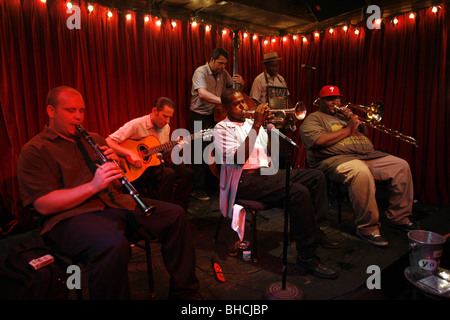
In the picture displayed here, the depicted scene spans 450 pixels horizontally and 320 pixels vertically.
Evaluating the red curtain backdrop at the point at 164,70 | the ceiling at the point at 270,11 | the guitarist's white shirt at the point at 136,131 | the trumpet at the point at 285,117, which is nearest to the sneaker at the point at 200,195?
the red curtain backdrop at the point at 164,70

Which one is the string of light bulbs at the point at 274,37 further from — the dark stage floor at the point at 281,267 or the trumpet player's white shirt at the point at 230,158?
the dark stage floor at the point at 281,267

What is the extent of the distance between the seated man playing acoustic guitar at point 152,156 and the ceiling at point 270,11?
1.92 meters

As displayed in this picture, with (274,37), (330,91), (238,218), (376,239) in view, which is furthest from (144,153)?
(274,37)

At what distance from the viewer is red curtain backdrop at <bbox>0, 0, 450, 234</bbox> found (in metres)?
3.44

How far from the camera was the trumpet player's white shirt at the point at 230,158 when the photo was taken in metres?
2.69

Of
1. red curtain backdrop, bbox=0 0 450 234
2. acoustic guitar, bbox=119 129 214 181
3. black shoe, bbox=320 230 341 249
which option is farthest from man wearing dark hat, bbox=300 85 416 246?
acoustic guitar, bbox=119 129 214 181

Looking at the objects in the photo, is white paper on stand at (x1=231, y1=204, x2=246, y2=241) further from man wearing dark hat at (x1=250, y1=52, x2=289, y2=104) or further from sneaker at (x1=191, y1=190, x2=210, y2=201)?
man wearing dark hat at (x1=250, y1=52, x2=289, y2=104)

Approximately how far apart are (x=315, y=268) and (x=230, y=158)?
1177mm

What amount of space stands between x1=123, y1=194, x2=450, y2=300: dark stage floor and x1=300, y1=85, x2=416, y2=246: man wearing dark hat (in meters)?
0.20

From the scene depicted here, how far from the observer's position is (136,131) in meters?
3.64

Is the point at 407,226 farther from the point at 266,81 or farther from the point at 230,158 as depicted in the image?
the point at 266,81

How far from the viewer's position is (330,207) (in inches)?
166

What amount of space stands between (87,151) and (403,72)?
15.4 ft
